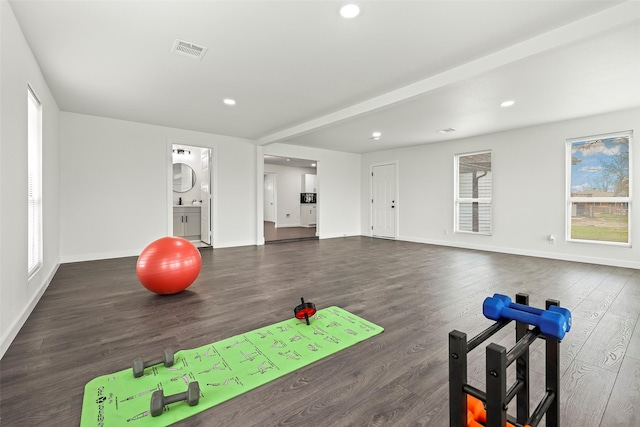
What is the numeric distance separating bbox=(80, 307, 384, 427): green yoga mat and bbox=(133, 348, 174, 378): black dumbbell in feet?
0.10

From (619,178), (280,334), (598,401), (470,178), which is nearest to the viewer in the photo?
(598,401)

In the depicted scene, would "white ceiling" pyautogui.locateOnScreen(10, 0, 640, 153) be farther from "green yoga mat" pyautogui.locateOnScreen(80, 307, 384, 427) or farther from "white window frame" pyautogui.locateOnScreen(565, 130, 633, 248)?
"green yoga mat" pyautogui.locateOnScreen(80, 307, 384, 427)

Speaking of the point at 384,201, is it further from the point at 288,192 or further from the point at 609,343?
the point at 609,343

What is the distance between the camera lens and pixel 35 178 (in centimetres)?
334

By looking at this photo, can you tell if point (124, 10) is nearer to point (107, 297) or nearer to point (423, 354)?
point (107, 297)

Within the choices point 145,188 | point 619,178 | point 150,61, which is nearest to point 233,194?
point 145,188

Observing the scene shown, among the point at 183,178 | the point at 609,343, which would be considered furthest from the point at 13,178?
the point at 183,178

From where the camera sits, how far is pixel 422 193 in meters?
7.46

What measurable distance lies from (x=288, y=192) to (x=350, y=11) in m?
10.2

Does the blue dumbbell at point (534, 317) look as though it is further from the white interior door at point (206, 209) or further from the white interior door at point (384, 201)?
the white interior door at point (384, 201)

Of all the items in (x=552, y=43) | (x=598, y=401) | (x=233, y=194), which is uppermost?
(x=552, y=43)

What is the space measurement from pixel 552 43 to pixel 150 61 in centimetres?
387

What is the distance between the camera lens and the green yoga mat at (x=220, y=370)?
1.45m

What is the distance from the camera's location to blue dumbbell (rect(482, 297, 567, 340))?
984 millimetres
